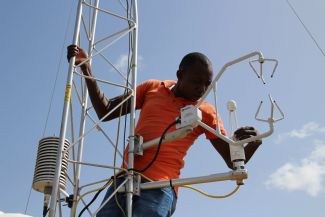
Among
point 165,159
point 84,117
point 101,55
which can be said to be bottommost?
point 165,159

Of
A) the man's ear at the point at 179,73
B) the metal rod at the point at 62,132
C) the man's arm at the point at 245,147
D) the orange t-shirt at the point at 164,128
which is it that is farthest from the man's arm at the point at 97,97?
the man's arm at the point at 245,147

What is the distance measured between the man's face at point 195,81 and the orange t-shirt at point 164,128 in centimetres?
9

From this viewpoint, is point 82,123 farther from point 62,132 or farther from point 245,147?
point 245,147

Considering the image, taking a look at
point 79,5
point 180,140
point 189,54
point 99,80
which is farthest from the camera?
point 79,5

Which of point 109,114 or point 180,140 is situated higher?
point 109,114

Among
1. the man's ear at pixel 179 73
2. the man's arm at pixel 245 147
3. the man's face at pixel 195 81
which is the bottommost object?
the man's arm at pixel 245 147

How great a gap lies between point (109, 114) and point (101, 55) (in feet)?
3.36

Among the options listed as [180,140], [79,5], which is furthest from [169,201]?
[79,5]

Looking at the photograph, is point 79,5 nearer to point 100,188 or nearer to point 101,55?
point 101,55

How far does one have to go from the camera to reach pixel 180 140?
3631mm

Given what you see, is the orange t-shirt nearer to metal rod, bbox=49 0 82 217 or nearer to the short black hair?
the short black hair

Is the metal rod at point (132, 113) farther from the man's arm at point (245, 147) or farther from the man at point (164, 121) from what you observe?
the man's arm at point (245, 147)

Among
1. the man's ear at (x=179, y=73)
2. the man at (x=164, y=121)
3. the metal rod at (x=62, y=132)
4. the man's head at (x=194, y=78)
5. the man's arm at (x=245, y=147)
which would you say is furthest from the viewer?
the man's ear at (x=179, y=73)

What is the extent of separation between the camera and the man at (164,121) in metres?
3.39
